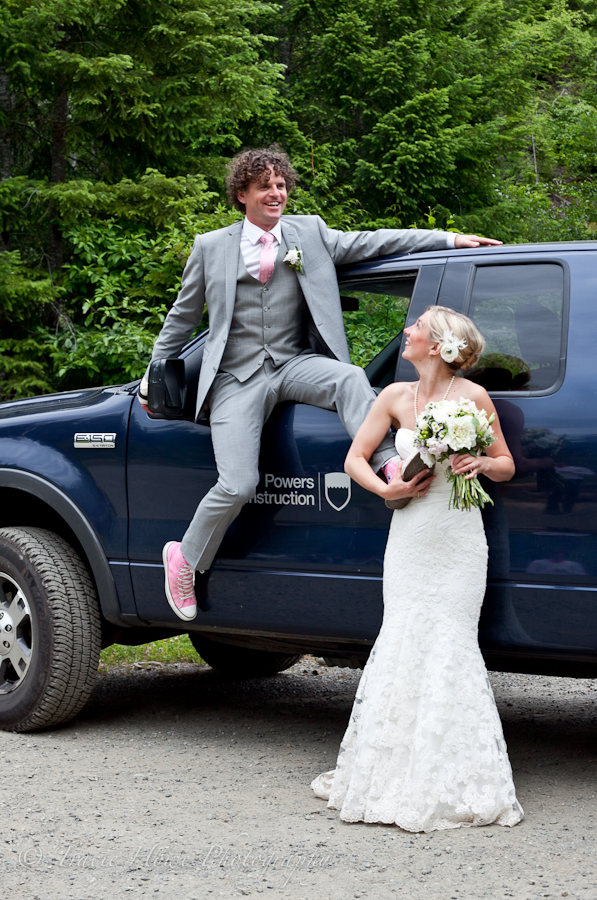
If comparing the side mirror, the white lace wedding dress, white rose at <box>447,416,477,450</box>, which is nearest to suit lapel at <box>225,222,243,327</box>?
the side mirror

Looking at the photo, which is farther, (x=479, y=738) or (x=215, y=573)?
(x=215, y=573)

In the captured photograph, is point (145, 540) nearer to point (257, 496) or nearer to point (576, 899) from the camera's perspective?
point (257, 496)

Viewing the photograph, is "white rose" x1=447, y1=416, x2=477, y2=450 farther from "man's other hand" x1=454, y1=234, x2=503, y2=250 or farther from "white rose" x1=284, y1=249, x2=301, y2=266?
"white rose" x1=284, y1=249, x2=301, y2=266

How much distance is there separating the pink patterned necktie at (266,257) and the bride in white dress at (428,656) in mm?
840

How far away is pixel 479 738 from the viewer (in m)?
3.39

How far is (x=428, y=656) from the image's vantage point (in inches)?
136

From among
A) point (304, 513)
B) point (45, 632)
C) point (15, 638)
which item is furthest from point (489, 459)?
point (15, 638)

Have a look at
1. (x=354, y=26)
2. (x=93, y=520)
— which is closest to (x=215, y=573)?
(x=93, y=520)

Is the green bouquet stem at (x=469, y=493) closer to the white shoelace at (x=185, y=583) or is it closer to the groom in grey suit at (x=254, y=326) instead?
the groom in grey suit at (x=254, y=326)

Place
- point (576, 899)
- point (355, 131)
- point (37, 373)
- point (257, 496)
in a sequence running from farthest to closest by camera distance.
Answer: point (355, 131) → point (37, 373) → point (257, 496) → point (576, 899)

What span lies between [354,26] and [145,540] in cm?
1154

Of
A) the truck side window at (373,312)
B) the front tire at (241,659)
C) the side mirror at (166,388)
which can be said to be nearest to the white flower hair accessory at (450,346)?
the truck side window at (373,312)

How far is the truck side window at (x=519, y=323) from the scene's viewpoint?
11.5 ft

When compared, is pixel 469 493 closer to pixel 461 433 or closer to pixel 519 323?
pixel 461 433
